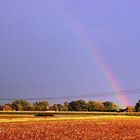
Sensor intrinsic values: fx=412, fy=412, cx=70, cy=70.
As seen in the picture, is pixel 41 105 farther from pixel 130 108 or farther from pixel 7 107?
pixel 130 108

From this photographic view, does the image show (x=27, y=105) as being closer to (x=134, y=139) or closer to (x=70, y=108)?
(x=70, y=108)

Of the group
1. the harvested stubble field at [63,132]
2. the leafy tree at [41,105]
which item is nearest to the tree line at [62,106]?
the leafy tree at [41,105]

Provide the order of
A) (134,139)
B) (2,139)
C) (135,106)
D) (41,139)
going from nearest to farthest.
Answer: (2,139), (41,139), (134,139), (135,106)

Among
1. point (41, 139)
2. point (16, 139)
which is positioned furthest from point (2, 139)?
point (41, 139)

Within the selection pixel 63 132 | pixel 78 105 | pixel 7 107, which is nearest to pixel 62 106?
pixel 78 105

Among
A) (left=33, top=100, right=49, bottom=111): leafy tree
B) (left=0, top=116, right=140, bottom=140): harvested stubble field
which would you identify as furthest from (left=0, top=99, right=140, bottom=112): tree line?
(left=0, top=116, right=140, bottom=140): harvested stubble field

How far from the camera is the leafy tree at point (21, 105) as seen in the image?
165m

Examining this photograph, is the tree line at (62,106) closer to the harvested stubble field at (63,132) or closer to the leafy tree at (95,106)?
the leafy tree at (95,106)

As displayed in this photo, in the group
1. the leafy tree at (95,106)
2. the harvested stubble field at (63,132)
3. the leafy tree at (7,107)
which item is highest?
the leafy tree at (95,106)

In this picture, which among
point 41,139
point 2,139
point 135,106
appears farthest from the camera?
point 135,106

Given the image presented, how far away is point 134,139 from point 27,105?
141331 millimetres

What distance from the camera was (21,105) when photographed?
169 m

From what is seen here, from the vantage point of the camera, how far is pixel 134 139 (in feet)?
104

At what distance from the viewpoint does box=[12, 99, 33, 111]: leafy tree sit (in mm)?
164875
